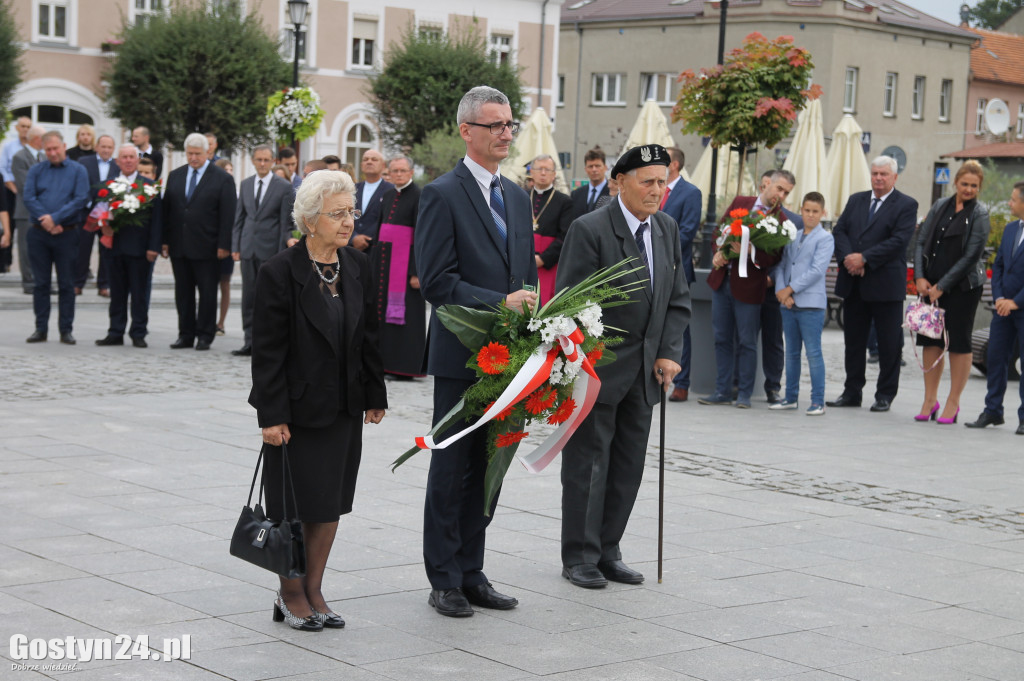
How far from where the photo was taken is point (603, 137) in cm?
6462

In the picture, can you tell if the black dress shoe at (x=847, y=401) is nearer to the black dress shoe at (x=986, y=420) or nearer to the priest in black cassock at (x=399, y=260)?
the black dress shoe at (x=986, y=420)

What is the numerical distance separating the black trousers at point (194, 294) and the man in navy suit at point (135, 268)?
1.12ft

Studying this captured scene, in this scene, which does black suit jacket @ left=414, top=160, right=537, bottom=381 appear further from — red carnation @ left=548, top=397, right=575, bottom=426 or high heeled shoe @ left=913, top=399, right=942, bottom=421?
high heeled shoe @ left=913, top=399, right=942, bottom=421

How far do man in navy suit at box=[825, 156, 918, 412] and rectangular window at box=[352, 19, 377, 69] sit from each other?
3752 cm

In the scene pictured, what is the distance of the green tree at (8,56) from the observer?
36.4m

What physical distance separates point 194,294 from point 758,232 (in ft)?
20.8

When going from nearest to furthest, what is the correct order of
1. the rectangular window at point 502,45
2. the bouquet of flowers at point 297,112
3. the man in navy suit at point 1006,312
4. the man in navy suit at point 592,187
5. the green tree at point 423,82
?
the man in navy suit at point 1006,312
the man in navy suit at point 592,187
the bouquet of flowers at point 297,112
the green tree at point 423,82
the rectangular window at point 502,45

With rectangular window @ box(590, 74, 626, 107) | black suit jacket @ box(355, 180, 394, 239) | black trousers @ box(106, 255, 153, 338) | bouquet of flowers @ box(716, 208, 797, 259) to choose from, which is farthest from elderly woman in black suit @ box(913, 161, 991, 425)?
rectangular window @ box(590, 74, 626, 107)

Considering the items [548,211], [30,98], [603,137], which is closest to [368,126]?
[30,98]

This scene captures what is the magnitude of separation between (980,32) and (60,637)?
241ft

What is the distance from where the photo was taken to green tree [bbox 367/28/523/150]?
44781 mm

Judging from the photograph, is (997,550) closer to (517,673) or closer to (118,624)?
(517,673)

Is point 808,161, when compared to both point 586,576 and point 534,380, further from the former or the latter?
point 534,380

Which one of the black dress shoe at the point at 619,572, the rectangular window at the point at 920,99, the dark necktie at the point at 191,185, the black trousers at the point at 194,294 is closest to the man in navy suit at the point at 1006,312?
the black dress shoe at the point at 619,572
